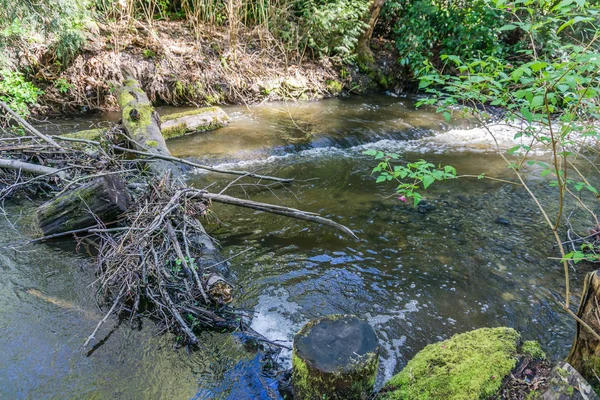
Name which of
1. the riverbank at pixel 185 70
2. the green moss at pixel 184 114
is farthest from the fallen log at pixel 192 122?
the riverbank at pixel 185 70

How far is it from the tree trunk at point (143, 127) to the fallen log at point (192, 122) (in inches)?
26.6

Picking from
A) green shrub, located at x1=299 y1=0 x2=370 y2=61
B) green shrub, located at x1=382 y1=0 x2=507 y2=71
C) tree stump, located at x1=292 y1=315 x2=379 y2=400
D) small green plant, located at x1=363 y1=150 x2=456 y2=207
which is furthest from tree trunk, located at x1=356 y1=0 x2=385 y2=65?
tree stump, located at x1=292 y1=315 x2=379 y2=400

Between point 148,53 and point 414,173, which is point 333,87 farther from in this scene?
point 414,173

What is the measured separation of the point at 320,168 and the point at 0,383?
4.72 metres

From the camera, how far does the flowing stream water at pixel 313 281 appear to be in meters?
2.37

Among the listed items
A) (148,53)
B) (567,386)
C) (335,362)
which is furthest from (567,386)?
(148,53)

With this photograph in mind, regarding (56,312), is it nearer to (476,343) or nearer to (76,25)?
(476,343)

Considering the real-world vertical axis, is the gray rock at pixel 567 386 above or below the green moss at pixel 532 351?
above

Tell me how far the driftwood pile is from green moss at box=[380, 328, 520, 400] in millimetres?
1304

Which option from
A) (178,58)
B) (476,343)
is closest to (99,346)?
(476,343)

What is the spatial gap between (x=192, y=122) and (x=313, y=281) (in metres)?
4.59

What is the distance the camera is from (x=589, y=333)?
195 cm

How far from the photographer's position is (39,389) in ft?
7.18

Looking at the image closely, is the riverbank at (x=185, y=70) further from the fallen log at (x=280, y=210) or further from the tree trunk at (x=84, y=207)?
the fallen log at (x=280, y=210)
